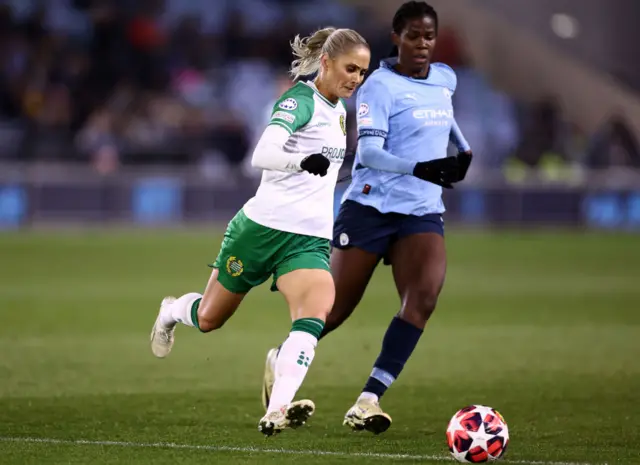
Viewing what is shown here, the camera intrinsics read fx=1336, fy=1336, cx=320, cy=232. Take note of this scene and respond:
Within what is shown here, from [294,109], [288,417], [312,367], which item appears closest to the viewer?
[288,417]

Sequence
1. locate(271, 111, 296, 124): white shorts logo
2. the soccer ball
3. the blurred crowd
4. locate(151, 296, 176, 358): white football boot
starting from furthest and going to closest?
the blurred crowd, locate(151, 296, 176, 358): white football boot, locate(271, 111, 296, 124): white shorts logo, the soccer ball

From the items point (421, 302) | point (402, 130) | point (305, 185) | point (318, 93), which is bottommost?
point (421, 302)

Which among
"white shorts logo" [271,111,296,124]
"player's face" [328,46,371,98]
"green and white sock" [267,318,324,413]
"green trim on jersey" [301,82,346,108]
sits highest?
"player's face" [328,46,371,98]

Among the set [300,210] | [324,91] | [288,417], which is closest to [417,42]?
[324,91]

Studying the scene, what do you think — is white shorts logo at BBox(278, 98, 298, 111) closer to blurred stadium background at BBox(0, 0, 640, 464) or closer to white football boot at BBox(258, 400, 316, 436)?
white football boot at BBox(258, 400, 316, 436)

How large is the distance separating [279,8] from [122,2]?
3.20 m

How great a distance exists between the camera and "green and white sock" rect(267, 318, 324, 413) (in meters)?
6.30

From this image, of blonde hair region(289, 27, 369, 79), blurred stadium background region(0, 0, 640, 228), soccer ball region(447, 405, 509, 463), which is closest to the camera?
soccer ball region(447, 405, 509, 463)

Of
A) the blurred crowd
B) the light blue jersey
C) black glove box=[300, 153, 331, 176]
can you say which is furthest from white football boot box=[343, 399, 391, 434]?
the blurred crowd

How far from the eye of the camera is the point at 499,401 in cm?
823

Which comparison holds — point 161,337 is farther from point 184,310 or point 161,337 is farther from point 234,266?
point 234,266

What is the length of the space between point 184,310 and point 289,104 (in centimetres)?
144

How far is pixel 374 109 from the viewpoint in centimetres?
728

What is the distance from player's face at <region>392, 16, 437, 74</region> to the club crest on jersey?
5.02ft
